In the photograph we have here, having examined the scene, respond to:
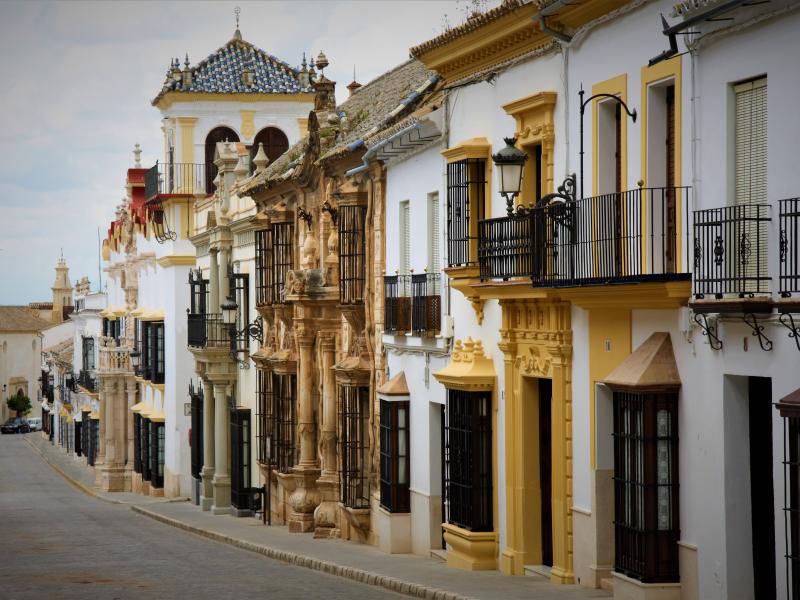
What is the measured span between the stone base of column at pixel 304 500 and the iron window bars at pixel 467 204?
1026cm

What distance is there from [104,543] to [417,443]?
326 inches

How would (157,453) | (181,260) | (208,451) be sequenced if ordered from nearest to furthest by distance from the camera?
1. (208,451)
2. (181,260)
3. (157,453)

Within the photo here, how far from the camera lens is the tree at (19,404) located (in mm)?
118062

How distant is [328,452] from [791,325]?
16.6 meters

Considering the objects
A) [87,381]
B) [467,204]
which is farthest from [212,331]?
[87,381]

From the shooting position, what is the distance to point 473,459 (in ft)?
64.4

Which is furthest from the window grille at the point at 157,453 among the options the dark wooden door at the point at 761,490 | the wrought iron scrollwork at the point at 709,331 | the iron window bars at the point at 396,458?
the dark wooden door at the point at 761,490

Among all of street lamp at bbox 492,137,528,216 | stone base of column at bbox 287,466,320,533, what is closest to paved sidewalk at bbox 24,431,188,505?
stone base of column at bbox 287,466,320,533

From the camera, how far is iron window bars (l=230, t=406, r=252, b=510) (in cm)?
3606

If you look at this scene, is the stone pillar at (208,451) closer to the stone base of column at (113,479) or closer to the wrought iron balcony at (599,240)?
the stone base of column at (113,479)

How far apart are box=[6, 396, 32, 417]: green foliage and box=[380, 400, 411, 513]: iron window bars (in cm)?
9833

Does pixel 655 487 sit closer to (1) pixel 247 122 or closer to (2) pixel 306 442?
(2) pixel 306 442

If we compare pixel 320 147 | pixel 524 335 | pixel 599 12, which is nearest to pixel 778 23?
pixel 599 12

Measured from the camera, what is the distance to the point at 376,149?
24000 millimetres
